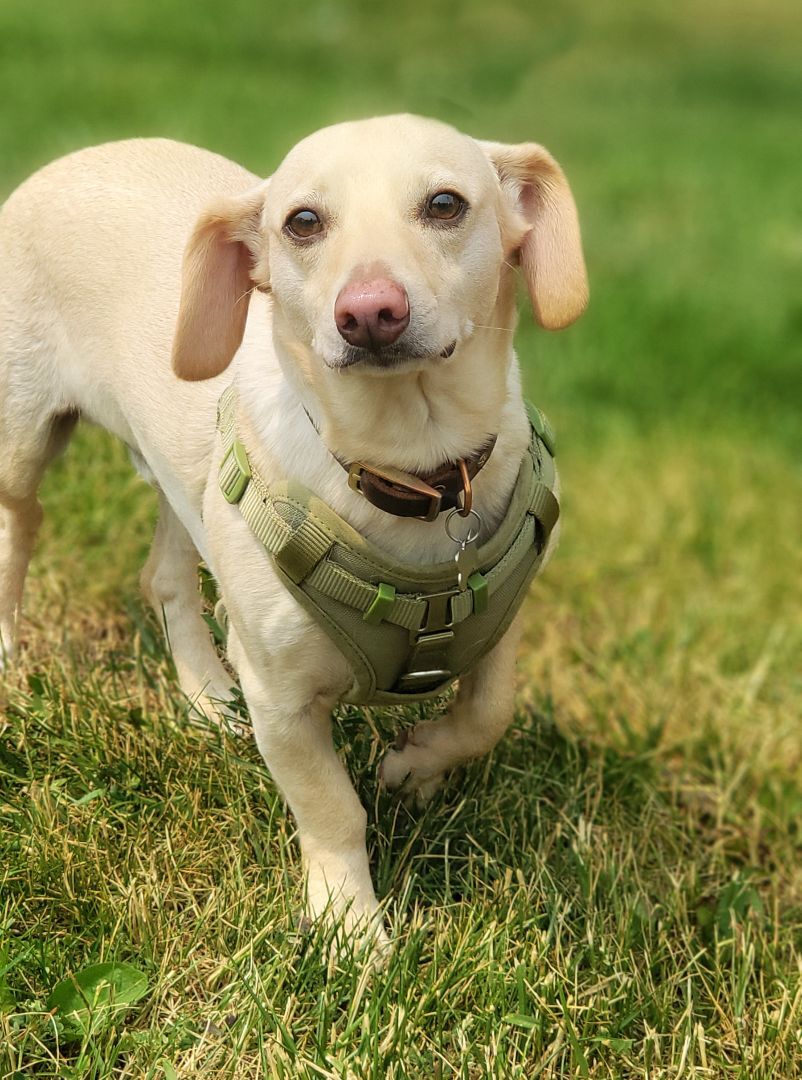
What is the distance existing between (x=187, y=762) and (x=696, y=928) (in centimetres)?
122

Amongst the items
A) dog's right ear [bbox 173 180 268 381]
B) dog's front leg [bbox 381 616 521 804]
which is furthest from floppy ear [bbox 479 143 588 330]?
dog's front leg [bbox 381 616 521 804]

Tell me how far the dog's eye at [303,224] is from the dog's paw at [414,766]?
1142 millimetres

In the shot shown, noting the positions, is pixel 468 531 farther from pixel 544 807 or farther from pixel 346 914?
pixel 544 807

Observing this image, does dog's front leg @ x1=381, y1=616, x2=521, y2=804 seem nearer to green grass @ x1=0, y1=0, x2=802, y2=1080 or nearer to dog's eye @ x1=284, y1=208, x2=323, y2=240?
green grass @ x1=0, y1=0, x2=802, y2=1080

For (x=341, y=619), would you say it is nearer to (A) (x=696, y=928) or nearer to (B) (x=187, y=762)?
(B) (x=187, y=762)

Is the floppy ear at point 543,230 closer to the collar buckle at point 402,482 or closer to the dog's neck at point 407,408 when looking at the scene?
the dog's neck at point 407,408

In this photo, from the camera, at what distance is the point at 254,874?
2799 millimetres

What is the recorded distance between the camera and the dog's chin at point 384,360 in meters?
2.20

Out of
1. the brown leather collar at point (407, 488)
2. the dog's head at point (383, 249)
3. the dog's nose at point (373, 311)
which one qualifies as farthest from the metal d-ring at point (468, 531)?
the dog's nose at point (373, 311)

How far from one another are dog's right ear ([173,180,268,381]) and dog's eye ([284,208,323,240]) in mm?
176

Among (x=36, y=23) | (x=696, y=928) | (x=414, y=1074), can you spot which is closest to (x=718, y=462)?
(x=696, y=928)

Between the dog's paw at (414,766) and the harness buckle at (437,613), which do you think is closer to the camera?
the harness buckle at (437,613)

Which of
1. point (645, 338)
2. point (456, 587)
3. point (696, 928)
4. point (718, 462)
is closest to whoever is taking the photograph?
point (456, 587)

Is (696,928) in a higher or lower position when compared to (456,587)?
Answer: lower
